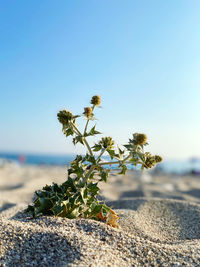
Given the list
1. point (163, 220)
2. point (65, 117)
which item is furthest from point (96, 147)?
point (163, 220)

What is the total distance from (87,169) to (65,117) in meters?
0.54

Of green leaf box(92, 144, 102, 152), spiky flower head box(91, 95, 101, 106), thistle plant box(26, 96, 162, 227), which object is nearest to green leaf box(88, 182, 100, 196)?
thistle plant box(26, 96, 162, 227)

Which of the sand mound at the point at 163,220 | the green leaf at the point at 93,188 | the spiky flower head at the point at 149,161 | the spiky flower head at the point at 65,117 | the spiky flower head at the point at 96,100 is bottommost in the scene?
the sand mound at the point at 163,220

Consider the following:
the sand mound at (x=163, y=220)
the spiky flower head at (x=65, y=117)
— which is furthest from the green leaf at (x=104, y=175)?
the sand mound at (x=163, y=220)

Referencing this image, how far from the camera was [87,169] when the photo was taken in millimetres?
2541

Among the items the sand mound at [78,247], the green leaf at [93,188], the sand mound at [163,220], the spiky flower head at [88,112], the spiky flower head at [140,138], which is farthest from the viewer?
the sand mound at [163,220]

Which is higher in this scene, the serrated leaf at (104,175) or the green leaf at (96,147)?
the green leaf at (96,147)

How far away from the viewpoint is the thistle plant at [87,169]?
7.52 ft

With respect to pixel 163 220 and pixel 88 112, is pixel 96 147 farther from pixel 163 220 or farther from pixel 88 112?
pixel 163 220

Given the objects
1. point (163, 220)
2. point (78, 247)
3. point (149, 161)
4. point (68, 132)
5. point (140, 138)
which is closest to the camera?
point (78, 247)

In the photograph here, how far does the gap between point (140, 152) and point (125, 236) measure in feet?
2.33

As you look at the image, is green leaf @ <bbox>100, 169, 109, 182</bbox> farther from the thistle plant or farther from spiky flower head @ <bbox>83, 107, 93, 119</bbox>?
spiky flower head @ <bbox>83, 107, 93, 119</bbox>

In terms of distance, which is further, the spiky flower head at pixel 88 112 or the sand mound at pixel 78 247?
the spiky flower head at pixel 88 112

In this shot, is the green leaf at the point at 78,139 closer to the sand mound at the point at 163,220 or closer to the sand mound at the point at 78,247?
the sand mound at the point at 78,247
